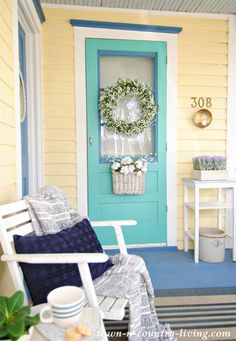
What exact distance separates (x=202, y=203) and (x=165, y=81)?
54.3 inches

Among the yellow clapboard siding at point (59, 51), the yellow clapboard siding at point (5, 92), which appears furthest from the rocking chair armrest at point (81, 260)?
Result: the yellow clapboard siding at point (59, 51)

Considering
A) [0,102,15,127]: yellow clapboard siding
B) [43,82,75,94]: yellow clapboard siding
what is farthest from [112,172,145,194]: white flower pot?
[0,102,15,127]: yellow clapboard siding

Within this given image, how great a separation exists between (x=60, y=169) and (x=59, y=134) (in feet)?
1.20

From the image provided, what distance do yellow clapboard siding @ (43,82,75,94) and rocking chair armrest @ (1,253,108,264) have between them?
6.57ft

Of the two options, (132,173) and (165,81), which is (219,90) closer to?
(165,81)

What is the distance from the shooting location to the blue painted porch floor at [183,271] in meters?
2.28

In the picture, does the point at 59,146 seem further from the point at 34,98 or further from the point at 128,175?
the point at 128,175

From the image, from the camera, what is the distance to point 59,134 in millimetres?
2848

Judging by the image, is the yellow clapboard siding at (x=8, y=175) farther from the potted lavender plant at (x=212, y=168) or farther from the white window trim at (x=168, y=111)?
the potted lavender plant at (x=212, y=168)

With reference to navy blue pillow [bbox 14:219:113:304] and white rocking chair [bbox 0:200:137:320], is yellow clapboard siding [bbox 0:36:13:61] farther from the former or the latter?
navy blue pillow [bbox 14:219:113:304]

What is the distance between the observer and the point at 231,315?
1833 millimetres

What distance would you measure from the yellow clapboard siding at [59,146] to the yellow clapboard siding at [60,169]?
158mm

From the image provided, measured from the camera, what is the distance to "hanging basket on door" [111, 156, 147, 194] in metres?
2.75

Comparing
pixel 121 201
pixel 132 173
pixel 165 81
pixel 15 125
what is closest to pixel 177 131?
pixel 165 81
